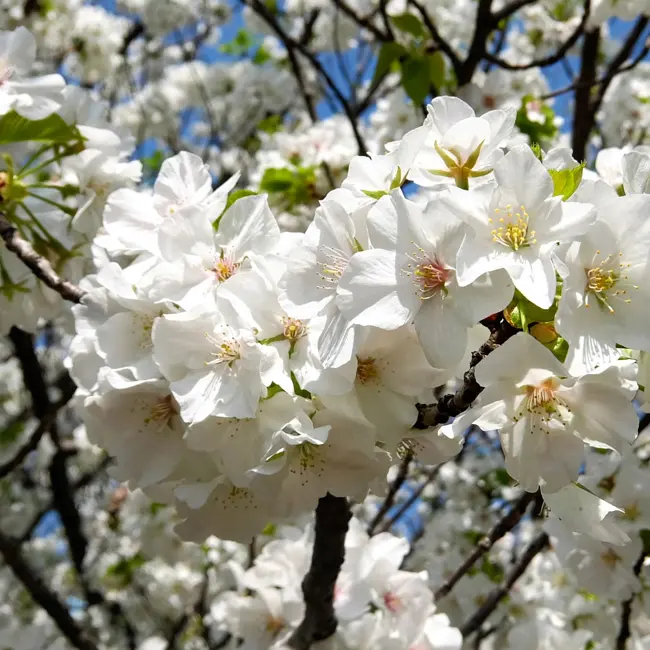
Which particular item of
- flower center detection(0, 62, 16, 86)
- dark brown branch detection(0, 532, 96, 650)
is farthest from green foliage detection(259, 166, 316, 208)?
dark brown branch detection(0, 532, 96, 650)

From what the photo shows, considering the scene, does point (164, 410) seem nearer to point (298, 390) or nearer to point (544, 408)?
point (298, 390)

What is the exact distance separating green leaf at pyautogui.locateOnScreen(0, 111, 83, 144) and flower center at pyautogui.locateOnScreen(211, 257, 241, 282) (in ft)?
2.36

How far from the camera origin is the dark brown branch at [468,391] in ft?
3.12

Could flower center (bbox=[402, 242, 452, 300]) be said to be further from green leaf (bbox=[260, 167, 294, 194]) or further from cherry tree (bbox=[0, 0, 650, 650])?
green leaf (bbox=[260, 167, 294, 194])

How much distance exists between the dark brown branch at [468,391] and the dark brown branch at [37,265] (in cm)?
71

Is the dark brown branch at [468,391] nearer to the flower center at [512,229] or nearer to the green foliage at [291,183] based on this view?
the flower center at [512,229]

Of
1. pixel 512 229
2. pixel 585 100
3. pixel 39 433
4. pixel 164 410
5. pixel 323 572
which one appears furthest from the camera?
pixel 585 100

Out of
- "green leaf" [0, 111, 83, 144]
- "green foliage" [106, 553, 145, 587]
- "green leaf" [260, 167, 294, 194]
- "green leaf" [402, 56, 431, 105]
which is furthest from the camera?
"green foliage" [106, 553, 145, 587]

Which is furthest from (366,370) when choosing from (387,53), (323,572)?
(387,53)

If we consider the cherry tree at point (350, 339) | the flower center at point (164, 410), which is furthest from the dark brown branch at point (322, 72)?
the flower center at point (164, 410)

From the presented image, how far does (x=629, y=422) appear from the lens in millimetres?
908

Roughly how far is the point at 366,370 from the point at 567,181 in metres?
0.38

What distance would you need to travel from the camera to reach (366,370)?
102 cm

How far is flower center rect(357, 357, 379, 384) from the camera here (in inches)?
40.1
